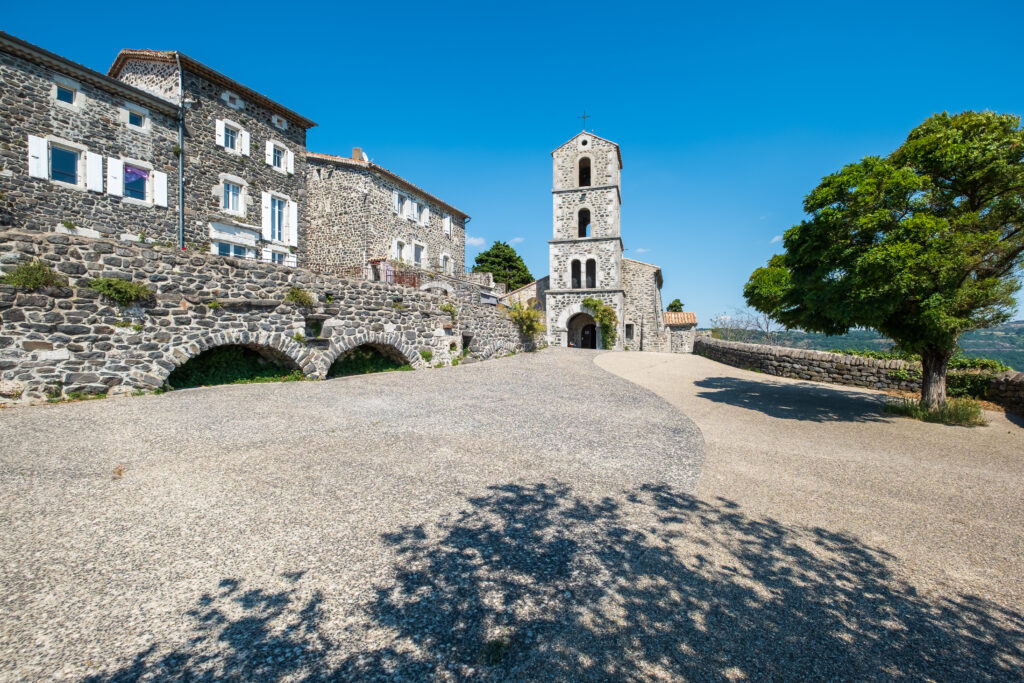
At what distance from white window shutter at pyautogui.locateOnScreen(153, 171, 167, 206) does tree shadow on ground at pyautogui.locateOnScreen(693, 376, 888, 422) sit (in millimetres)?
19982

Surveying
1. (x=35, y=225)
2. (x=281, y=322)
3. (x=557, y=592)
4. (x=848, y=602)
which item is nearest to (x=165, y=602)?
(x=557, y=592)

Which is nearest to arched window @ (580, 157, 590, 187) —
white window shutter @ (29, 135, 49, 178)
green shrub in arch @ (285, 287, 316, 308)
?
green shrub in arch @ (285, 287, 316, 308)

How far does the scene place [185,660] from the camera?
1967 millimetres

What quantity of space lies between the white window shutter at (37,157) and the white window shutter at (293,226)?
822cm

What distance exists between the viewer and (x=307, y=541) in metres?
3.00

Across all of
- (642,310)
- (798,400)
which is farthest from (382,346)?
(642,310)

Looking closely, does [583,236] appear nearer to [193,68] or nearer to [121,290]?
[193,68]

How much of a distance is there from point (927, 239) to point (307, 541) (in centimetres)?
1011

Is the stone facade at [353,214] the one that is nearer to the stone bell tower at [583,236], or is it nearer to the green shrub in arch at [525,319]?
the green shrub in arch at [525,319]

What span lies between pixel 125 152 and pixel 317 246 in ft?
30.5

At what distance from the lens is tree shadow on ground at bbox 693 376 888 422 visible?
8.12m

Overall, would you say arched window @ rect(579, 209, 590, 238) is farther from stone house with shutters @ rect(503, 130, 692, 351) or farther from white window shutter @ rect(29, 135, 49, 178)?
white window shutter @ rect(29, 135, 49, 178)

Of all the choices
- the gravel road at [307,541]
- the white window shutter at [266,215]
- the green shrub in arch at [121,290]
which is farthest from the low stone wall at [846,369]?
the white window shutter at [266,215]

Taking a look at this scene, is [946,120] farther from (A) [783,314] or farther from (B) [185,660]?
(B) [185,660]
